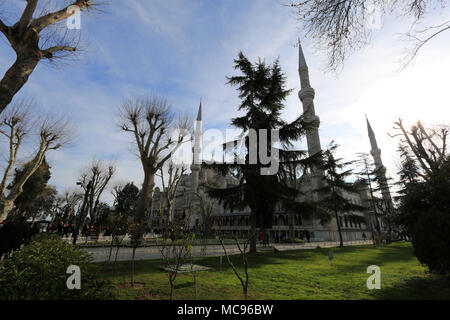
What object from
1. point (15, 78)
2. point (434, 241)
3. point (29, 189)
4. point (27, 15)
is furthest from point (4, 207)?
point (434, 241)

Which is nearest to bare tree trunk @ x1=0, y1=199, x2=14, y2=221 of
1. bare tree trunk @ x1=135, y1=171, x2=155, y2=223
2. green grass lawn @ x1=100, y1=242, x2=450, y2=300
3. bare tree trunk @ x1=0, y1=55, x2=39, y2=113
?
bare tree trunk @ x1=135, y1=171, x2=155, y2=223

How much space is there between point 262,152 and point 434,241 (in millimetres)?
9512

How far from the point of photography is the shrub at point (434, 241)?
217 inches

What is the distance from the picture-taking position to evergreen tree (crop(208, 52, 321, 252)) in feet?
44.2

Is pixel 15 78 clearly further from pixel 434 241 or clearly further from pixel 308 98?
pixel 308 98

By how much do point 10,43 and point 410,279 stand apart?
1382 centimetres

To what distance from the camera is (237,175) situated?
47.2ft

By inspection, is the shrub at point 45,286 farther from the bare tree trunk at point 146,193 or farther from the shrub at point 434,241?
the bare tree trunk at point 146,193

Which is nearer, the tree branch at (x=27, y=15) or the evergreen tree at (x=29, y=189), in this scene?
the tree branch at (x=27, y=15)

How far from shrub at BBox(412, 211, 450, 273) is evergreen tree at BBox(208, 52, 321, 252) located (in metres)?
7.26

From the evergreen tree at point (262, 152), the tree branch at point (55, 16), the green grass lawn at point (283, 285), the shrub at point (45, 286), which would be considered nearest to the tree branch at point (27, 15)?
the tree branch at point (55, 16)

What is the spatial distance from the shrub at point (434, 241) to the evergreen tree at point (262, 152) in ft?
23.8
